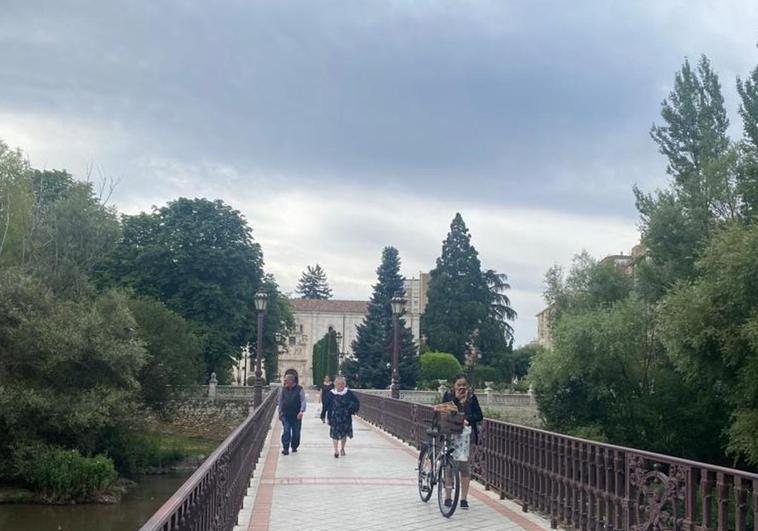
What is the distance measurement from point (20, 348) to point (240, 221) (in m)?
26.8

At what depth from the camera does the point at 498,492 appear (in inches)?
456

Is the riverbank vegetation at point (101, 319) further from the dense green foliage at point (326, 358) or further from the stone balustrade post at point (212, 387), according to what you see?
the dense green foliage at point (326, 358)

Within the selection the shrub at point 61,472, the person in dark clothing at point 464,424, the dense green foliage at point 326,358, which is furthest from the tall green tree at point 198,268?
the person in dark clothing at point 464,424

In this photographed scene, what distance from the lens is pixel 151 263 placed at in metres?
52.5

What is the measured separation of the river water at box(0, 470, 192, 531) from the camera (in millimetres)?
25312

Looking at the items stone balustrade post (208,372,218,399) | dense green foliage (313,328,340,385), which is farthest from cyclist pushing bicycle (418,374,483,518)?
dense green foliage (313,328,340,385)

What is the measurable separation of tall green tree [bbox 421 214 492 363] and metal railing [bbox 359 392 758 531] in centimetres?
6120

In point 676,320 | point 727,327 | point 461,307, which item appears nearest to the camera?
point 727,327

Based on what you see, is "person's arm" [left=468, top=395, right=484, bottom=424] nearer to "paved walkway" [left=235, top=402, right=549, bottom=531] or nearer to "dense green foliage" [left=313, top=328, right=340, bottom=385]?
"paved walkway" [left=235, top=402, right=549, bottom=531]

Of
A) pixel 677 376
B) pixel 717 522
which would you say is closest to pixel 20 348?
pixel 677 376

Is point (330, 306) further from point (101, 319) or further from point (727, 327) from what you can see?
point (727, 327)

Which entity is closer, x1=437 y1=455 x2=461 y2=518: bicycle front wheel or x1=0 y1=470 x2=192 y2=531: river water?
x1=437 y1=455 x2=461 y2=518: bicycle front wheel

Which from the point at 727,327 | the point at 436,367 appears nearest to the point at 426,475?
the point at 727,327

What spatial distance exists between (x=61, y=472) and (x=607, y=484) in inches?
1006
